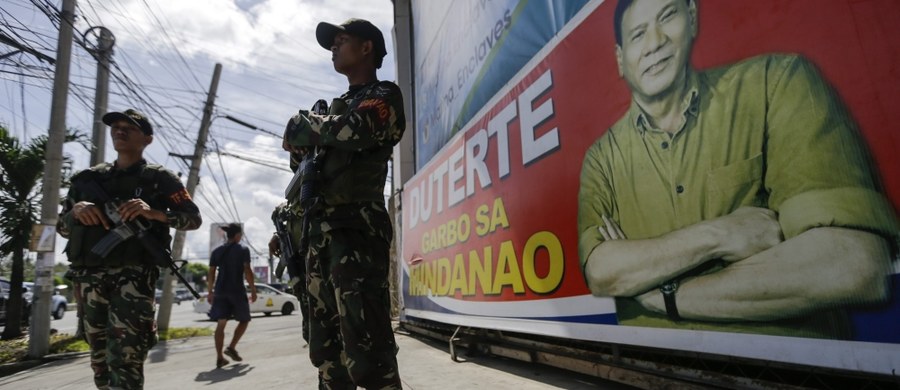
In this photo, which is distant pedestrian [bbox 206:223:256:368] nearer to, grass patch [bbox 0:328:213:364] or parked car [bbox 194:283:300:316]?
grass patch [bbox 0:328:213:364]

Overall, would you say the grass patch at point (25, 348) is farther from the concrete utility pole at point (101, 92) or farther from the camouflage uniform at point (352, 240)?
the camouflage uniform at point (352, 240)

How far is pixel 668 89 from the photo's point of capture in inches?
73.3

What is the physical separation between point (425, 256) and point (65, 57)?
604 cm

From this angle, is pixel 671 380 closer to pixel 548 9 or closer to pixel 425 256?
pixel 548 9

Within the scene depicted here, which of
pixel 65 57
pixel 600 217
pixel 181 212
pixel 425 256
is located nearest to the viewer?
pixel 600 217

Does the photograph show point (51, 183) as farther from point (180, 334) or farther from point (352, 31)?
point (352, 31)

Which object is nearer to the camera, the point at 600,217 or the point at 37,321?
the point at 600,217

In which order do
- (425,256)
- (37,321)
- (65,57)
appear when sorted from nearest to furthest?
1. (425,256)
2. (37,321)
3. (65,57)

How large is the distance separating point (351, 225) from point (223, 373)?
336cm

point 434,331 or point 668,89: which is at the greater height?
point 668,89

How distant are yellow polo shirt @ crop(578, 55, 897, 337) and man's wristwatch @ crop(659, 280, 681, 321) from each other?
4cm

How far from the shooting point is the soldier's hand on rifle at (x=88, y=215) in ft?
7.93

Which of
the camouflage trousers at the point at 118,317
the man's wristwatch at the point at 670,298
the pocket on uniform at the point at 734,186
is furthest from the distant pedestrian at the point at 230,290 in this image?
the pocket on uniform at the point at 734,186

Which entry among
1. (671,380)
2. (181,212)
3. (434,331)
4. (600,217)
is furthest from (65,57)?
(671,380)
